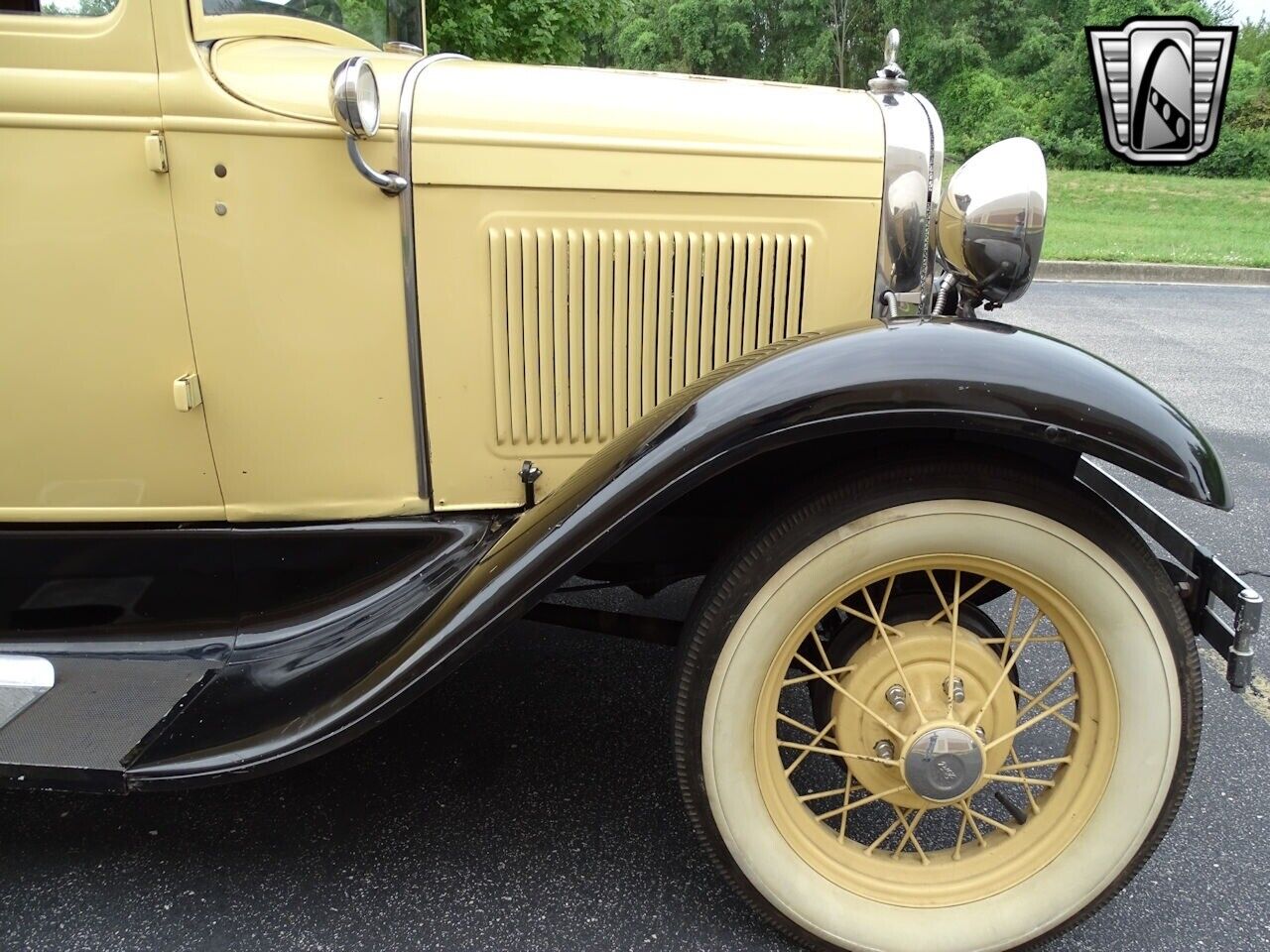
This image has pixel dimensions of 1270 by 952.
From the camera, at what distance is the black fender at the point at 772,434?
1376 mm

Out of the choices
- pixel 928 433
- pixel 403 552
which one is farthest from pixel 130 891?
pixel 928 433

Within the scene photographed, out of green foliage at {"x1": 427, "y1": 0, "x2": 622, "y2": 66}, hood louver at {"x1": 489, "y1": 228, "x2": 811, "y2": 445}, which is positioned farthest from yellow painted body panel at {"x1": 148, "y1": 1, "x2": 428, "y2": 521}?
green foliage at {"x1": 427, "y1": 0, "x2": 622, "y2": 66}

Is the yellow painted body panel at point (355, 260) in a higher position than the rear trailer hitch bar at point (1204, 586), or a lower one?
higher

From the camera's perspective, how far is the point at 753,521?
1.55 m

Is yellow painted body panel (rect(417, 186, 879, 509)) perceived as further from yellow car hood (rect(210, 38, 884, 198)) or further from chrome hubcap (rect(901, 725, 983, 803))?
chrome hubcap (rect(901, 725, 983, 803))

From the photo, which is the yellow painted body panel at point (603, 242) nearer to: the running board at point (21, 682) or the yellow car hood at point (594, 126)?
the yellow car hood at point (594, 126)

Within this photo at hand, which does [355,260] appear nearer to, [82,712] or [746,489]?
[746,489]

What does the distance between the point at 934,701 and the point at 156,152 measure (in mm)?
1719

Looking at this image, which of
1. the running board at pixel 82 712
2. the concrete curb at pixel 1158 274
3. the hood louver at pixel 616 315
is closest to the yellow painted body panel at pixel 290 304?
the hood louver at pixel 616 315

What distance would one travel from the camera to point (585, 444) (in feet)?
6.67

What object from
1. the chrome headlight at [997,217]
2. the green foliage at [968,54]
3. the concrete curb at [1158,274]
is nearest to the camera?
the chrome headlight at [997,217]

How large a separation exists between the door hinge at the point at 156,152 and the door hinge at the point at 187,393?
1.30ft

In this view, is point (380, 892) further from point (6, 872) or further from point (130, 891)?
point (6, 872)

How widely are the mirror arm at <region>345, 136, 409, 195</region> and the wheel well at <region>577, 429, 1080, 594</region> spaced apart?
0.80 meters
